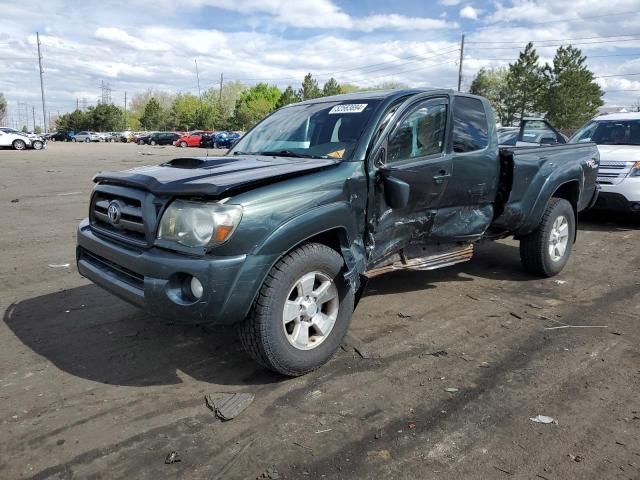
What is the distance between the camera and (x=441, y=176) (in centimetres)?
434

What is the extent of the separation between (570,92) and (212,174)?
52.8 metres

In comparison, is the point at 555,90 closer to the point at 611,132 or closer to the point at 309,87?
the point at 309,87

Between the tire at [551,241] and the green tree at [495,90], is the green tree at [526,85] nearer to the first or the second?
the green tree at [495,90]

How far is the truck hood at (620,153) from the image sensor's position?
8.20 metres

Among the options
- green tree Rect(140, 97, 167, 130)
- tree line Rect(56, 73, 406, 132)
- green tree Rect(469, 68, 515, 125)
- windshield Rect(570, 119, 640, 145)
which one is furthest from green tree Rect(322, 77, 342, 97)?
windshield Rect(570, 119, 640, 145)

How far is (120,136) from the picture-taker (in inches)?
2756

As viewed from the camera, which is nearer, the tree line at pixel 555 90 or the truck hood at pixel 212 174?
the truck hood at pixel 212 174

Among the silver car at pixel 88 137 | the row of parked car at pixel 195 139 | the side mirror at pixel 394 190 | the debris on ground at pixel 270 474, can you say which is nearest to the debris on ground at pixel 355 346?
the side mirror at pixel 394 190

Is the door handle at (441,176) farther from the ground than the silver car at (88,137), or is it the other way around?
the door handle at (441,176)

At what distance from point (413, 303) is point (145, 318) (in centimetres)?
239

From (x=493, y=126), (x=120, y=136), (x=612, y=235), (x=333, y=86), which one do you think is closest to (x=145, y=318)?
(x=493, y=126)

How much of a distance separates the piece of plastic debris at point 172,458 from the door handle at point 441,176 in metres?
2.82

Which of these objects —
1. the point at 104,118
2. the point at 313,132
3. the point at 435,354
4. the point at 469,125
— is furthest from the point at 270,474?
the point at 104,118

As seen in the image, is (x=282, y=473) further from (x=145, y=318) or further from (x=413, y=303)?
(x=413, y=303)
